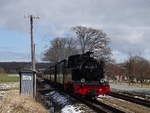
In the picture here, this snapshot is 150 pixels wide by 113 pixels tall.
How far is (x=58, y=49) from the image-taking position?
9275 centimetres

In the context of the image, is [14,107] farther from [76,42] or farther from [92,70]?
[76,42]

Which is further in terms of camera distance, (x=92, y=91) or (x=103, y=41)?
(x=103, y=41)

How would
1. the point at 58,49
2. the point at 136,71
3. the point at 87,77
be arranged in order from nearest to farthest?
the point at 87,77 < the point at 136,71 < the point at 58,49

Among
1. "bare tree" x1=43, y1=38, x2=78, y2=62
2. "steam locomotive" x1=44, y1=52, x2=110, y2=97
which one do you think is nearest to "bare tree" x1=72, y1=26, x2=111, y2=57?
"bare tree" x1=43, y1=38, x2=78, y2=62

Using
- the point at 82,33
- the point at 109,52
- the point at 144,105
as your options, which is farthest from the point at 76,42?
the point at 144,105

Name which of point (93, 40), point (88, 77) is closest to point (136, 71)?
point (93, 40)

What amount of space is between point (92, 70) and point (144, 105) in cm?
491

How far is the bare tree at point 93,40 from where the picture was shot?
254 feet

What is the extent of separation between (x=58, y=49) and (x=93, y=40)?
15067 mm

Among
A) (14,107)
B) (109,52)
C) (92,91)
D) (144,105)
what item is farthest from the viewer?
(109,52)

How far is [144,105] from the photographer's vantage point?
20.0 m

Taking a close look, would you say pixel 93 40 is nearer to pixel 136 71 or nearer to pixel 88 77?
pixel 136 71

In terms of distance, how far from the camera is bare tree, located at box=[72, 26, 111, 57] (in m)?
77.5

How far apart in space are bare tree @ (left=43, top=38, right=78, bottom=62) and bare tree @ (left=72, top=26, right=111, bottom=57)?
4.10m
